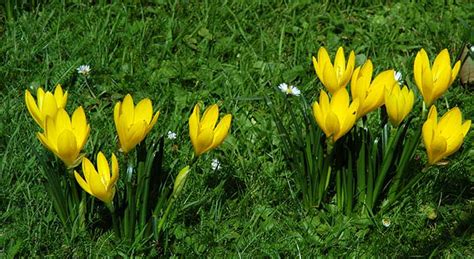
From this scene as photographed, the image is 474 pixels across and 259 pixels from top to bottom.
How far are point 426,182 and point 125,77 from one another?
1.29 meters

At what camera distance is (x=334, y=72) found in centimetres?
255

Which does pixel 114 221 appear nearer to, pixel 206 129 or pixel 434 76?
pixel 206 129

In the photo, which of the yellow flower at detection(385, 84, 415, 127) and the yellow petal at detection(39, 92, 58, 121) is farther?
the yellow flower at detection(385, 84, 415, 127)

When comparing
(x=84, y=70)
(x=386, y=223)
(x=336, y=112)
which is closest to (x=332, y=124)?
(x=336, y=112)

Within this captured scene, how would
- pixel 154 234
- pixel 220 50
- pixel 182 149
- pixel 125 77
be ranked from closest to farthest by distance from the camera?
pixel 154 234, pixel 182 149, pixel 125 77, pixel 220 50

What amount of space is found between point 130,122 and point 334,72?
25.8 inches

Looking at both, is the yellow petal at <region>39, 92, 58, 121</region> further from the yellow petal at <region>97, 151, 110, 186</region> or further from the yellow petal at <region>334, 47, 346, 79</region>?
the yellow petal at <region>334, 47, 346, 79</region>

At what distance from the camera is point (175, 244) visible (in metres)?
2.66

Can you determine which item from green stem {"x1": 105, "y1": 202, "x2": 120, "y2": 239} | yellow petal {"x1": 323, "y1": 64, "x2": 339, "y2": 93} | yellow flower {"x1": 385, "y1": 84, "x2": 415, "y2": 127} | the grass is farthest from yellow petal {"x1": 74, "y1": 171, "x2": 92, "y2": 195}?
yellow flower {"x1": 385, "y1": 84, "x2": 415, "y2": 127}

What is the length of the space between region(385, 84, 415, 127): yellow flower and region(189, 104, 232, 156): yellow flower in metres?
0.49

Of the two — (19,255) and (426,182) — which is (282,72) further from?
(19,255)

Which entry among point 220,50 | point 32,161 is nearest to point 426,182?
point 220,50

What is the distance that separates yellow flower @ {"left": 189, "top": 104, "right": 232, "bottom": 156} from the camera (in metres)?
2.37

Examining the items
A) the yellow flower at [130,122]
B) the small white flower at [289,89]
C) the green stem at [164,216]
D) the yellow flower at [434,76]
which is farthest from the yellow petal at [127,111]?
the small white flower at [289,89]
